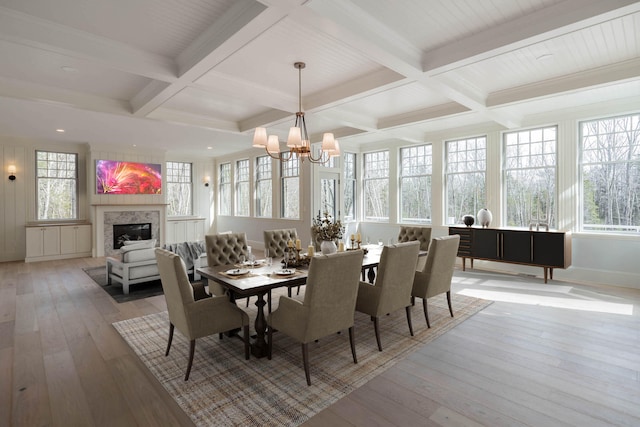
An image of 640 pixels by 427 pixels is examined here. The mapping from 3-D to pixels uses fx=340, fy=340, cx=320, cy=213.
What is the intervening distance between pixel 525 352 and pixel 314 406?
1987mm

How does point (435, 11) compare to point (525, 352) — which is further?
point (525, 352)

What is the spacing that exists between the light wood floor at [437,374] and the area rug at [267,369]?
0.10 m

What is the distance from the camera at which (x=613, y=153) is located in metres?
5.27

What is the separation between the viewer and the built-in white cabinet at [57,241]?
746 cm

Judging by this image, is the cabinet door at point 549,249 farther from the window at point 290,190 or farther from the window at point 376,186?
the window at point 290,190

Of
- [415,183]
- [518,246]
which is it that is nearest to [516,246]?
[518,246]

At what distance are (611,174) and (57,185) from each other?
11282 mm

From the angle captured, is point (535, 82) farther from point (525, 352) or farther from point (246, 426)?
point (246, 426)

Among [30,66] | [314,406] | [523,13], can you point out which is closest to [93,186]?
[30,66]

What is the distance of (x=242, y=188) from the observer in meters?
10.2

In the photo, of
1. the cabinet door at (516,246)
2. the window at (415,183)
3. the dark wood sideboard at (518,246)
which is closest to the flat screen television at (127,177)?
the window at (415,183)

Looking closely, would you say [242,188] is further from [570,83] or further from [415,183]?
[570,83]

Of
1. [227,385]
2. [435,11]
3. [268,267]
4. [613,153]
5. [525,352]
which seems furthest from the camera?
[613,153]

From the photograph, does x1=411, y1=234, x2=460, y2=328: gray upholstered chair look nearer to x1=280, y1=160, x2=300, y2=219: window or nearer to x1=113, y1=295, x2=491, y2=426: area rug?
x1=113, y1=295, x2=491, y2=426: area rug
